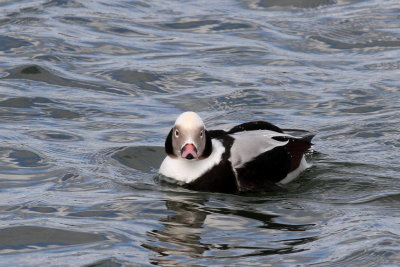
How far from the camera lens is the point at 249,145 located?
30.6 ft

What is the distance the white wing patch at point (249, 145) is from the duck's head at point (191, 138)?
0.24 metres

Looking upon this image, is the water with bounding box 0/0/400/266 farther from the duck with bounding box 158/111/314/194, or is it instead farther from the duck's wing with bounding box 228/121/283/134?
the duck's wing with bounding box 228/121/283/134

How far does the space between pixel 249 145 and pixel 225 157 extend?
284mm

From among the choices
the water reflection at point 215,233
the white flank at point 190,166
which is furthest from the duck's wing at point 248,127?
the water reflection at point 215,233

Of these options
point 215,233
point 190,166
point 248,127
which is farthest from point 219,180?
point 215,233

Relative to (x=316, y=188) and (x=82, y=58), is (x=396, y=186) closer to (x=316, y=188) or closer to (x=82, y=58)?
(x=316, y=188)

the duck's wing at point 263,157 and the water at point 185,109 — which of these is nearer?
the water at point 185,109

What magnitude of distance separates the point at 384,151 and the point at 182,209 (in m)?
2.70

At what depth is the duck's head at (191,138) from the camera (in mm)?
9016

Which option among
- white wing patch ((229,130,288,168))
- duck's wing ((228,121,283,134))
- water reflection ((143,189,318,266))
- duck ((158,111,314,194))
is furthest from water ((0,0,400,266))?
duck's wing ((228,121,283,134))

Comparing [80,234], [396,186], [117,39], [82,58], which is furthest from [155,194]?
[117,39]

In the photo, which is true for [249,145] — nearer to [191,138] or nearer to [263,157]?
[263,157]

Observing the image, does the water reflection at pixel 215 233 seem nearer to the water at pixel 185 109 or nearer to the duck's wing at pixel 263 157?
the water at pixel 185 109

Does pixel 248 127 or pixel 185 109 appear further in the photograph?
pixel 185 109
